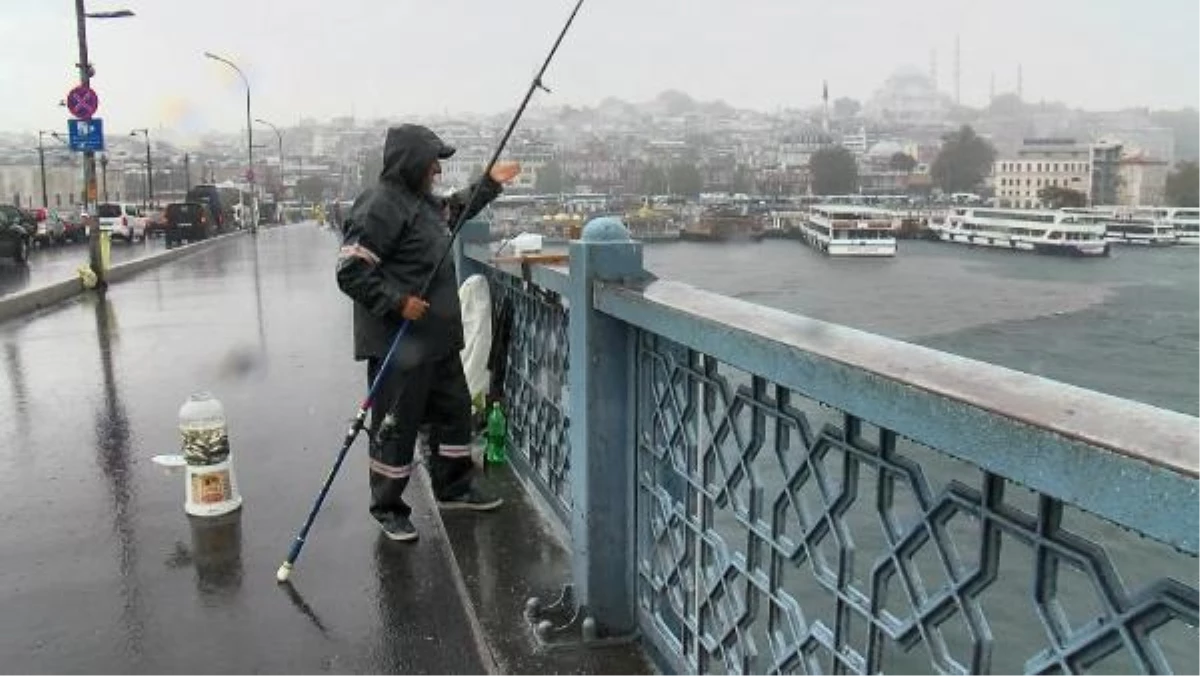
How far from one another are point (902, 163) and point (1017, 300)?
171ft

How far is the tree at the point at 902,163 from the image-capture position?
116 meters

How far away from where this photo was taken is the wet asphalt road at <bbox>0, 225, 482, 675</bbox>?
11.8 feet

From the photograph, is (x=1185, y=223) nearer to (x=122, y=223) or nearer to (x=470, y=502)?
(x=122, y=223)

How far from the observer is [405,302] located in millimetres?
4180

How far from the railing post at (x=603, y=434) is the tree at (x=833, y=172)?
252 feet

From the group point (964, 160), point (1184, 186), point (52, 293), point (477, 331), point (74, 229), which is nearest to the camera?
point (477, 331)

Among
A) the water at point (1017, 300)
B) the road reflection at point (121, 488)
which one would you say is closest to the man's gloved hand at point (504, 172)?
the road reflection at point (121, 488)

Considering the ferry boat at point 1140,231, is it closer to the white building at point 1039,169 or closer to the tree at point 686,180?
the white building at point 1039,169

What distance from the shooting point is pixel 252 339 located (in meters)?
11.1

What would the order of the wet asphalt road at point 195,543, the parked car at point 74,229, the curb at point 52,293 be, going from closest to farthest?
1. the wet asphalt road at point 195,543
2. the curb at point 52,293
3. the parked car at point 74,229

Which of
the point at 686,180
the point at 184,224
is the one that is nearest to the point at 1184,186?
the point at 686,180

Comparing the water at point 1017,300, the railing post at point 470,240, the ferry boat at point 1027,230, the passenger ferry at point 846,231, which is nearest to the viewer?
the railing post at point 470,240

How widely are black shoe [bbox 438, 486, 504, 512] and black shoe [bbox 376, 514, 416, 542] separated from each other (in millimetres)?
284

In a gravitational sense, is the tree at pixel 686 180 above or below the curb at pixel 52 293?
above
